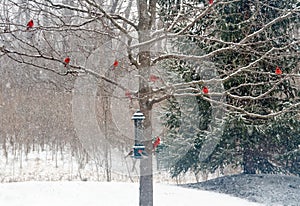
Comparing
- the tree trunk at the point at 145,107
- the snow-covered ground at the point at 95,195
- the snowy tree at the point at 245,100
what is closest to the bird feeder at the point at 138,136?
the tree trunk at the point at 145,107

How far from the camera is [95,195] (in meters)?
4.68

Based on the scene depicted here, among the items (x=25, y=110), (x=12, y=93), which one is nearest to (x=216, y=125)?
(x=25, y=110)

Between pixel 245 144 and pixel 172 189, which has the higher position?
pixel 245 144

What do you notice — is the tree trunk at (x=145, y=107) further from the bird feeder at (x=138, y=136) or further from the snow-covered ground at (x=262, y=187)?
the snow-covered ground at (x=262, y=187)

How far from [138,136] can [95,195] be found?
5.86 feet

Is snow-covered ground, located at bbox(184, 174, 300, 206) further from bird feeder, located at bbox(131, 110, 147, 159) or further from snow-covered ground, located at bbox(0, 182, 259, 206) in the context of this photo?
bird feeder, located at bbox(131, 110, 147, 159)

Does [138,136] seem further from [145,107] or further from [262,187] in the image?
[262,187]

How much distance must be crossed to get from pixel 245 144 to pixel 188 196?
1.54 metres

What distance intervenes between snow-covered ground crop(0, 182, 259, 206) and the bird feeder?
1.43m

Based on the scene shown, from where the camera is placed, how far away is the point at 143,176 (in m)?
3.53

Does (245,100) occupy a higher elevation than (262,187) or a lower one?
higher

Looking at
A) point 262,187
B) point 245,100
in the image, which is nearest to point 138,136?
point 245,100

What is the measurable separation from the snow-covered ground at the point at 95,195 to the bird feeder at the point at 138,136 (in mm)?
1429

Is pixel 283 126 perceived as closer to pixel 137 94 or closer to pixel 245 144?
pixel 245 144
